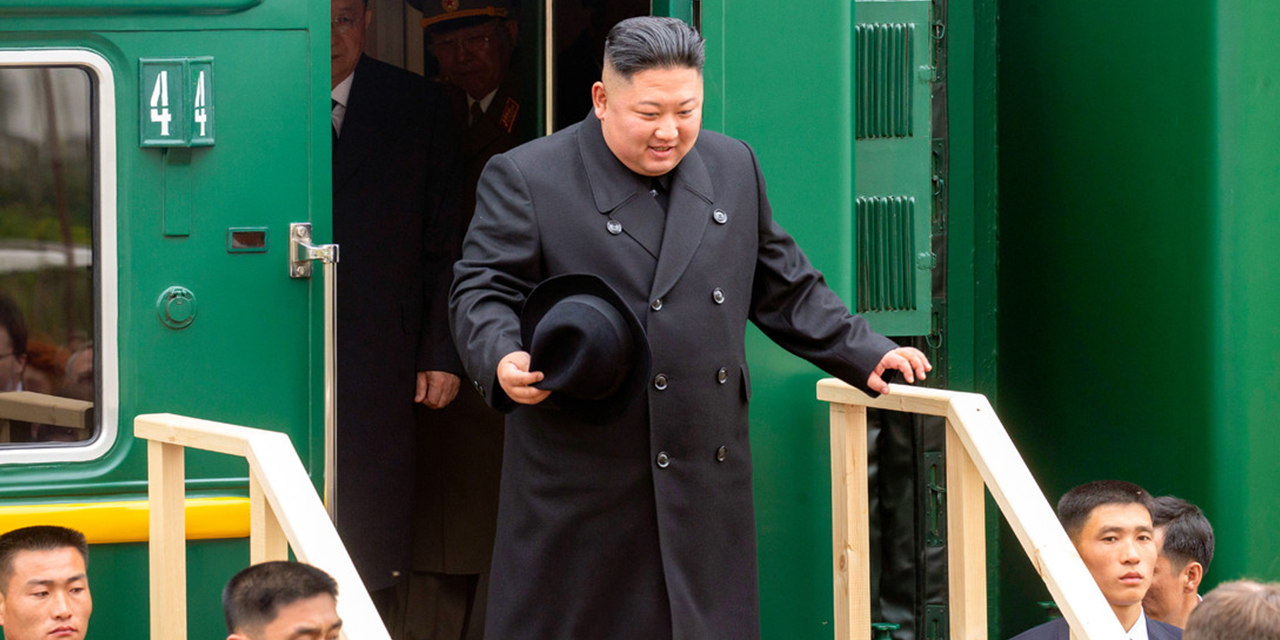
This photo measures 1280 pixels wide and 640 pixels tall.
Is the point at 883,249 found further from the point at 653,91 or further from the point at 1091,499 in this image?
the point at 653,91

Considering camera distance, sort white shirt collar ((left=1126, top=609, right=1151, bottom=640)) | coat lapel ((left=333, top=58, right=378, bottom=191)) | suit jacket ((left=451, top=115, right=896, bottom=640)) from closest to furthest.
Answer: suit jacket ((left=451, top=115, right=896, bottom=640)), white shirt collar ((left=1126, top=609, right=1151, bottom=640)), coat lapel ((left=333, top=58, right=378, bottom=191))

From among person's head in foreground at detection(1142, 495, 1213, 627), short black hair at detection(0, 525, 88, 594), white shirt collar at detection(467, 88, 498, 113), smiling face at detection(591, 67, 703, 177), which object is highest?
white shirt collar at detection(467, 88, 498, 113)

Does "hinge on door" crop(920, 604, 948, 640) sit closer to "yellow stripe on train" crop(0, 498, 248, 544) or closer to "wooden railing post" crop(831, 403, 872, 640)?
"wooden railing post" crop(831, 403, 872, 640)

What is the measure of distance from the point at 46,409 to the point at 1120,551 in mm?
2507

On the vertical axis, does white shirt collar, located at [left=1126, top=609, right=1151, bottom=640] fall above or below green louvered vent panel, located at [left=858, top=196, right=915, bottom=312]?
below

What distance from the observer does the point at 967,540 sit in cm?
365

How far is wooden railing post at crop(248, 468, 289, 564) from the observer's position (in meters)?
3.19

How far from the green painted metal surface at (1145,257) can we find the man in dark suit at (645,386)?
1.32 meters

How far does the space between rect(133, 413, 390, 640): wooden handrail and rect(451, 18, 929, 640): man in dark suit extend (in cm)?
42

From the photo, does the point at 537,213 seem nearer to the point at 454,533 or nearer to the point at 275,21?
the point at 275,21

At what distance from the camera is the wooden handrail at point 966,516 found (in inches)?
130

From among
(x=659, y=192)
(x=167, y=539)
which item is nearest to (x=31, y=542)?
(x=167, y=539)

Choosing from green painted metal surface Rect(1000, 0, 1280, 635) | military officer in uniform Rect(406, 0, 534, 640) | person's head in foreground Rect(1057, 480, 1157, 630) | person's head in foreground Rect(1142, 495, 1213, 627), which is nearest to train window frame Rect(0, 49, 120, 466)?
military officer in uniform Rect(406, 0, 534, 640)

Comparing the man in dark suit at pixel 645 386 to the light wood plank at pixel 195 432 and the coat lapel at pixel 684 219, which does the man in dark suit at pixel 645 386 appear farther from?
the light wood plank at pixel 195 432
